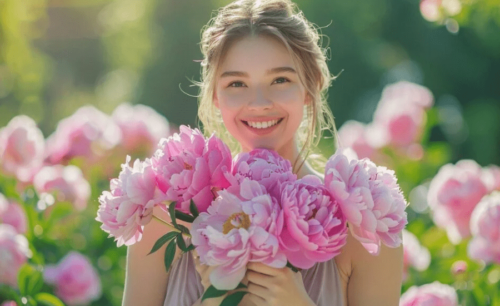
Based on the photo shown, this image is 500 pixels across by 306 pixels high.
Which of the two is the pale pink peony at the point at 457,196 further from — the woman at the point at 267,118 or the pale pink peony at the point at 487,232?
the woman at the point at 267,118

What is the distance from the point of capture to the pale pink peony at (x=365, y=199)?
1.85 m

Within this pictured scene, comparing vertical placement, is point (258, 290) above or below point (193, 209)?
below

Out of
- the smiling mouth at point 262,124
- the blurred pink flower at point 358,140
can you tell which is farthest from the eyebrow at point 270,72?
the blurred pink flower at point 358,140

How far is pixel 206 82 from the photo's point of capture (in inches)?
102

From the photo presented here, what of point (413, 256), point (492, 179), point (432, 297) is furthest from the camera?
point (492, 179)

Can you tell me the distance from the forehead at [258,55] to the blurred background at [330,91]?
6.7 inches

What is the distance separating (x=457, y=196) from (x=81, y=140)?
211 centimetres

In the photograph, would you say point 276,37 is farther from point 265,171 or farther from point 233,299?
point 233,299

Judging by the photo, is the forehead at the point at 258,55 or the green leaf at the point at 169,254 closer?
the green leaf at the point at 169,254

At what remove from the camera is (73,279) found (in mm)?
3879

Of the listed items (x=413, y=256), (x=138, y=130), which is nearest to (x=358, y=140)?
(x=138, y=130)

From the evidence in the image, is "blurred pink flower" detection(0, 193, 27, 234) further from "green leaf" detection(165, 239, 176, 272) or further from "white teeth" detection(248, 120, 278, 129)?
"green leaf" detection(165, 239, 176, 272)

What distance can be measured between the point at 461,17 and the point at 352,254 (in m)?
1.43

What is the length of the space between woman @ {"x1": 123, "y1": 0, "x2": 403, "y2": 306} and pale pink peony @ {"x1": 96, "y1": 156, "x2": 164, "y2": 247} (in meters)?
0.36
